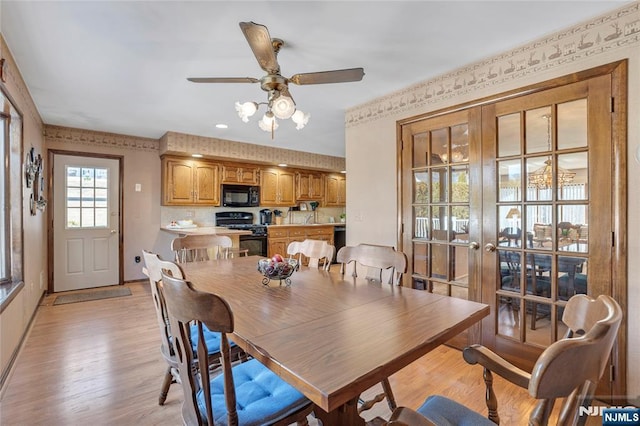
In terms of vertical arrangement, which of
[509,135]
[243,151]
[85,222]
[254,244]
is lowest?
[254,244]

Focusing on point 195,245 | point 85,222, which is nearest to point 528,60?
point 195,245

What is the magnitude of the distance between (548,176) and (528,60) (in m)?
0.84

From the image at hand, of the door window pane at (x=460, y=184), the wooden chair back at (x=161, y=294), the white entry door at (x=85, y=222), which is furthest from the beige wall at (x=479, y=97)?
the white entry door at (x=85, y=222)

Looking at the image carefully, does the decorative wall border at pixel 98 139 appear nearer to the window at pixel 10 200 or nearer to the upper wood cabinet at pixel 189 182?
the upper wood cabinet at pixel 189 182

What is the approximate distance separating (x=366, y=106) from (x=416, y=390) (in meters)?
2.66

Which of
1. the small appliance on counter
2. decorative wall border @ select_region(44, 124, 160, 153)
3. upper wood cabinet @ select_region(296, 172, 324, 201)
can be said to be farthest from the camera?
upper wood cabinet @ select_region(296, 172, 324, 201)

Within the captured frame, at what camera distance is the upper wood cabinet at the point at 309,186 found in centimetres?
650

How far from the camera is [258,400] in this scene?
1.18 metres

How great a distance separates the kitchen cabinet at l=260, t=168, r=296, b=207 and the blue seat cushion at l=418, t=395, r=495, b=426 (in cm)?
510

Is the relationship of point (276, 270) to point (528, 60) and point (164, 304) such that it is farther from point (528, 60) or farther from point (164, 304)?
point (528, 60)

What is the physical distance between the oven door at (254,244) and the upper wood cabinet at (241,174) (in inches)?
40.5

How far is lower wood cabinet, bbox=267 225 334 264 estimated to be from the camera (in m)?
5.69

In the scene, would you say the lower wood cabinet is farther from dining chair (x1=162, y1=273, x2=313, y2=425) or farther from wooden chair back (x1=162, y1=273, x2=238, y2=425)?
wooden chair back (x1=162, y1=273, x2=238, y2=425)

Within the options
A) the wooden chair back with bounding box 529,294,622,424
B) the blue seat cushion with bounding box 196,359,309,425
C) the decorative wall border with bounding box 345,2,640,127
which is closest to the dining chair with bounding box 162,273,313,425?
the blue seat cushion with bounding box 196,359,309,425
